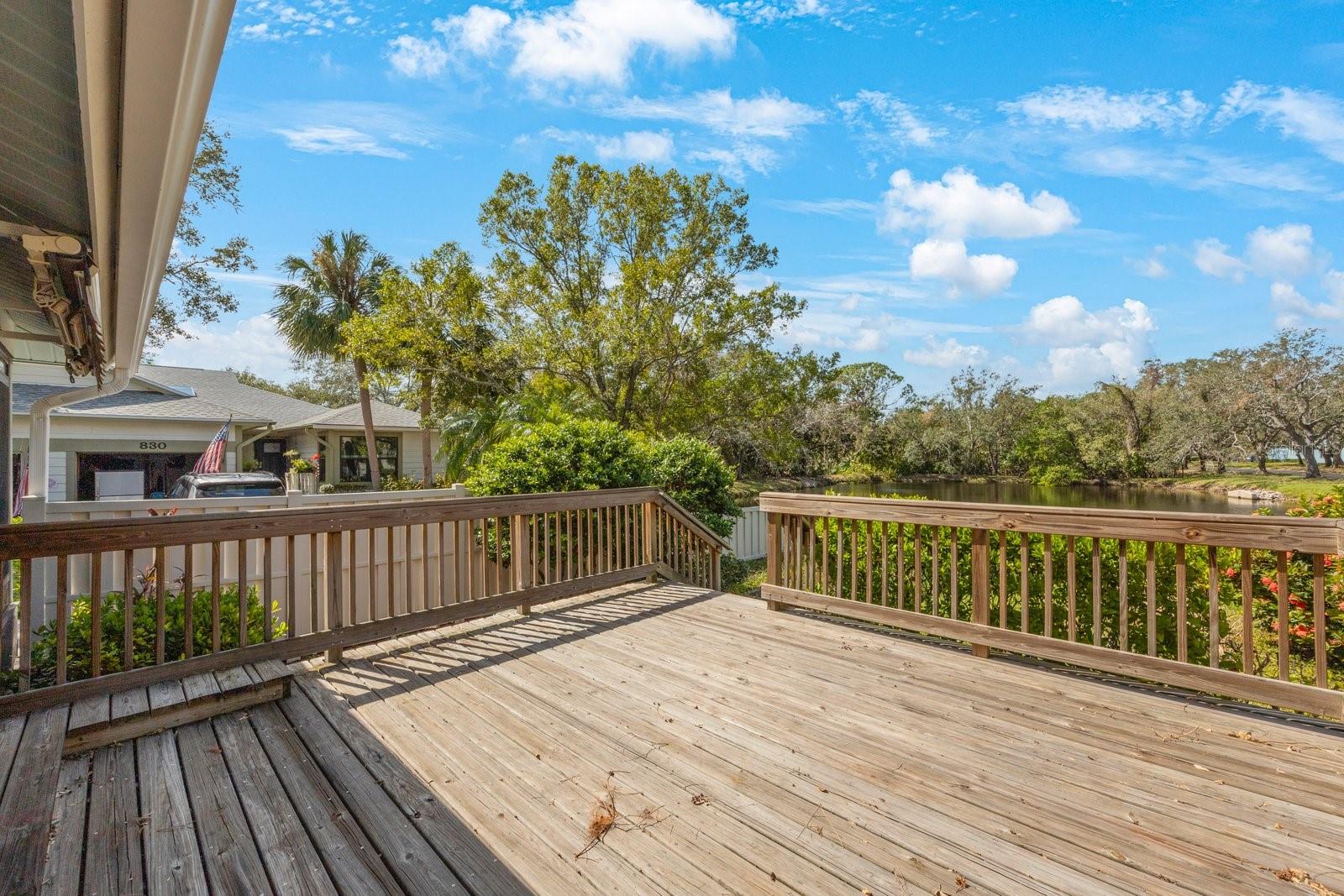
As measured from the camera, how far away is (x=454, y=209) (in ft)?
41.2

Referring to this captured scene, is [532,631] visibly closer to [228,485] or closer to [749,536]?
[228,485]

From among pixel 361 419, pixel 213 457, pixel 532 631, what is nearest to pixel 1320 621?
pixel 532 631

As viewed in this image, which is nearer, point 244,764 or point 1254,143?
point 244,764

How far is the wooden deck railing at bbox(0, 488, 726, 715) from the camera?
8.66 ft

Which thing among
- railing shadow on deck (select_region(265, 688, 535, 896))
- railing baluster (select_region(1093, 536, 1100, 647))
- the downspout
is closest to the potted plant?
the downspout

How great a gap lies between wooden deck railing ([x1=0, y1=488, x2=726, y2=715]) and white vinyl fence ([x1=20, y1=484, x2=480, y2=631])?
2cm

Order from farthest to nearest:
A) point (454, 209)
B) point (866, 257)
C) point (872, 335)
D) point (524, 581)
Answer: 1. point (872, 335)
2. point (866, 257)
3. point (454, 209)
4. point (524, 581)

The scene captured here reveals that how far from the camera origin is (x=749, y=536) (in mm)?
11211

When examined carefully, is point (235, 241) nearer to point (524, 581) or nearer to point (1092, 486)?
point (524, 581)

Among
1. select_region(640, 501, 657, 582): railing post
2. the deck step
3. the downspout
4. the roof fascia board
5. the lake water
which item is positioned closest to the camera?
the roof fascia board

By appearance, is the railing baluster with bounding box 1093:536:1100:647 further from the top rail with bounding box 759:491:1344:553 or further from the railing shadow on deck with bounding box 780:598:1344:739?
the railing shadow on deck with bounding box 780:598:1344:739

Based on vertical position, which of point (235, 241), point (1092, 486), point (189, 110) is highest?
point (235, 241)

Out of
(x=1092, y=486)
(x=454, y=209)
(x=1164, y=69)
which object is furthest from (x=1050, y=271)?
(x=1092, y=486)

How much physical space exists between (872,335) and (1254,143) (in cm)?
1750
